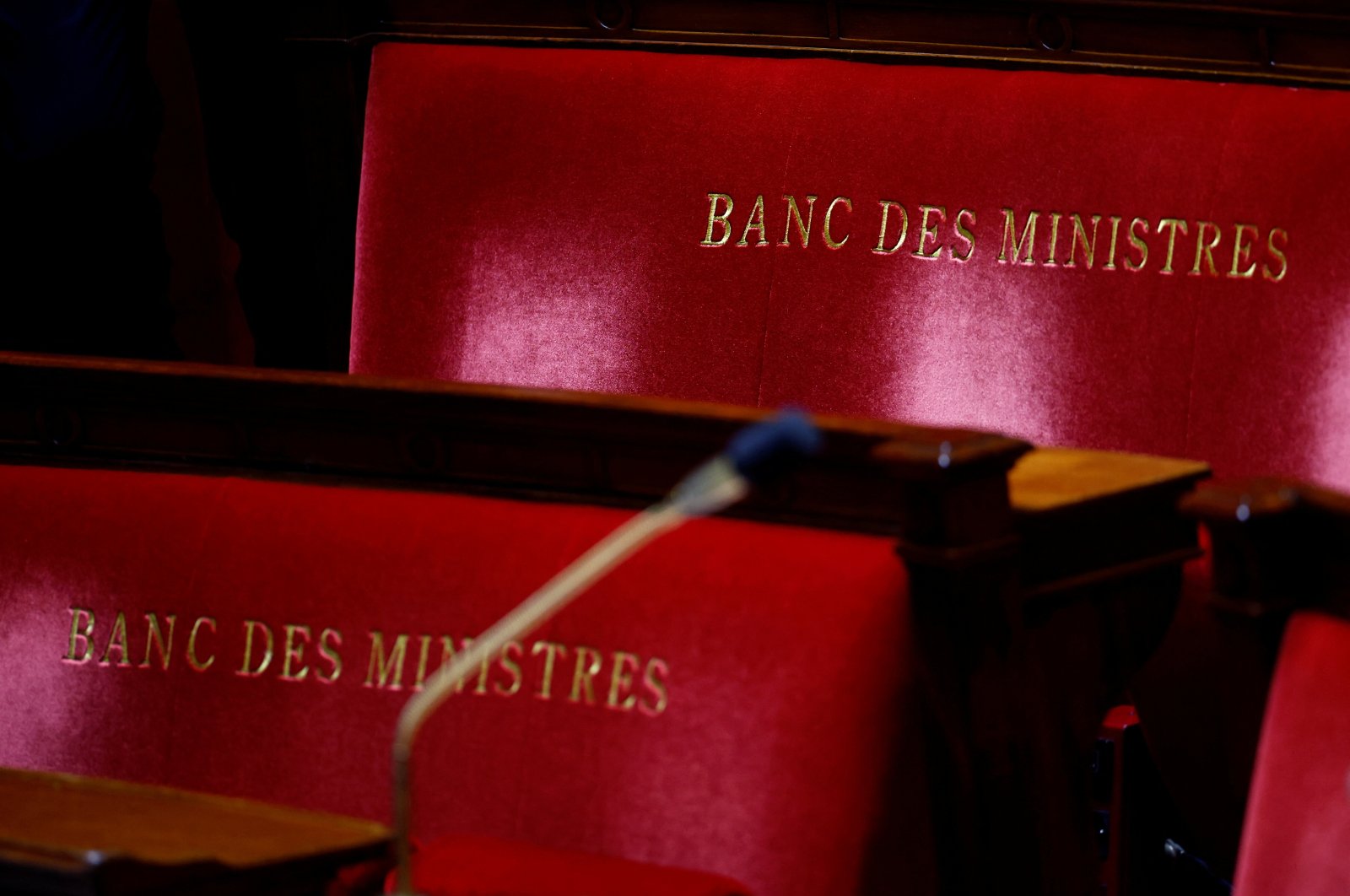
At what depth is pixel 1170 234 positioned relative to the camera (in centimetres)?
81

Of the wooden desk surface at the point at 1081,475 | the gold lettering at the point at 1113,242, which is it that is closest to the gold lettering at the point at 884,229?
the gold lettering at the point at 1113,242

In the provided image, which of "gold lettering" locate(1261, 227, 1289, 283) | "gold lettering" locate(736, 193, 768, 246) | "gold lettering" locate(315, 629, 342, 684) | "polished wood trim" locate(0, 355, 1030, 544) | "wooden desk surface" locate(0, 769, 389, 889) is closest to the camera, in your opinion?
"wooden desk surface" locate(0, 769, 389, 889)

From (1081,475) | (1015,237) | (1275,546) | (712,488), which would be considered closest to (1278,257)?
(1015,237)

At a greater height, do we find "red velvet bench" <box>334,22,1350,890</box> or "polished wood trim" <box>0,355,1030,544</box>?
"red velvet bench" <box>334,22,1350,890</box>

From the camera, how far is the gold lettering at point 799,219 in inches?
34.5

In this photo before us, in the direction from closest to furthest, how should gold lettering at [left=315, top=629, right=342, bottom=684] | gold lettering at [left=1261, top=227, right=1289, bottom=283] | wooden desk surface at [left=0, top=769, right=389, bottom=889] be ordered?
wooden desk surface at [left=0, top=769, right=389, bottom=889] < gold lettering at [left=315, top=629, right=342, bottom=684] < gold lettering at [left=1261, top=227, right=1289, bottom=283]

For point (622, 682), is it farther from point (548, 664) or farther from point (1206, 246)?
point (1206, 246)

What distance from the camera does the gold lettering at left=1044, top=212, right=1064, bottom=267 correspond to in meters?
0.83

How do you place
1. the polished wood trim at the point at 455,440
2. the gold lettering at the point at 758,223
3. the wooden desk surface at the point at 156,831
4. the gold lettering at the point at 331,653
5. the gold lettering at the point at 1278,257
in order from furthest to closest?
the gold lettering at the point at 758,223, the gold lettering at the point at 1278,257, the gold lettering at the point at 331,653, the polished wood trim at the point at 455,440, the wooden desk surface at the point at 156,831

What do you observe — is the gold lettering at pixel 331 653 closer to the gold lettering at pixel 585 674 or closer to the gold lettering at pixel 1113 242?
the gold lettering at pixel 585 674

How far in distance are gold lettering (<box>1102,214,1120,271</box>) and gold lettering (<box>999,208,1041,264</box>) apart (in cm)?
4

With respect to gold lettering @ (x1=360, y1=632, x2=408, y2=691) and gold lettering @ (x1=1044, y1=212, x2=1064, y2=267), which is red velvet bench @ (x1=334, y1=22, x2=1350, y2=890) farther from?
gold lettering @ (x1=360, y1=632, x2=408, y2=691)

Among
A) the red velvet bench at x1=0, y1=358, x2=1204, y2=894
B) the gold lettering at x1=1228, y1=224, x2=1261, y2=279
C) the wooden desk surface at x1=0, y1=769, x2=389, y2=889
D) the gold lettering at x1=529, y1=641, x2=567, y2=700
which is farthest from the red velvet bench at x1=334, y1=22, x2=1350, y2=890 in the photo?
the wooden desk surface at x1=0, y1=769, x2=389, y2=889

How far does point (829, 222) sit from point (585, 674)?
1.15ft
